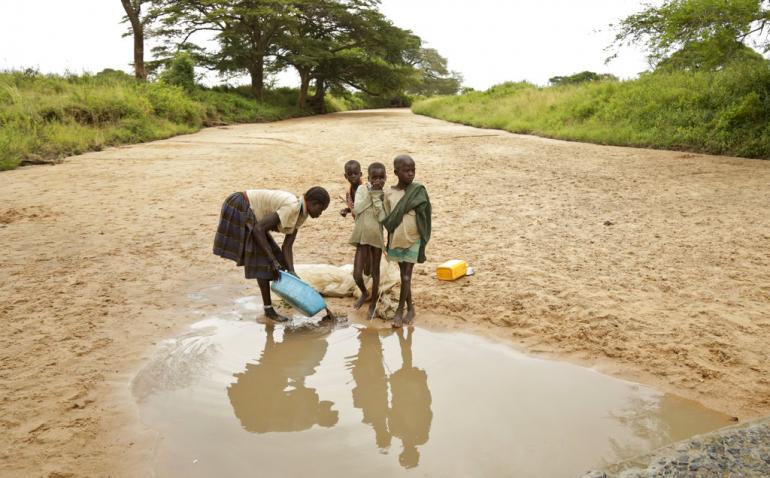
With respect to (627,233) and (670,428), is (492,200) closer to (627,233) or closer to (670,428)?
(627,233)

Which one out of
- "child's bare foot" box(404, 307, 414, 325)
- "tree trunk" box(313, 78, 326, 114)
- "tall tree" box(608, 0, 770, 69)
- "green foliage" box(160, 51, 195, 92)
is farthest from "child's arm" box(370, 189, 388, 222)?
"tree trunk" box(313, 78, 326, 114)

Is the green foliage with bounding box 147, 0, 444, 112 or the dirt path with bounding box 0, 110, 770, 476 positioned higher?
the green foliage with bounding box 147, 0, 444, 112

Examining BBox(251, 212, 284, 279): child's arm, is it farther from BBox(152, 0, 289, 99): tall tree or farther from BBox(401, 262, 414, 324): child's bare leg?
BBox(152, 0, 289, 99): tall tree

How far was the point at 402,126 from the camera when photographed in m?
17.6

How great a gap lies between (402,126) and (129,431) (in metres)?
15.4

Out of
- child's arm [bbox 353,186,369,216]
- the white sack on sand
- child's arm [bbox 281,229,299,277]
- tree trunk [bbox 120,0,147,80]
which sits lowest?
the white sack on sand

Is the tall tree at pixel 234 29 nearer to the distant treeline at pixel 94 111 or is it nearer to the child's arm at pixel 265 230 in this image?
the distant treeline at pixel 94 111

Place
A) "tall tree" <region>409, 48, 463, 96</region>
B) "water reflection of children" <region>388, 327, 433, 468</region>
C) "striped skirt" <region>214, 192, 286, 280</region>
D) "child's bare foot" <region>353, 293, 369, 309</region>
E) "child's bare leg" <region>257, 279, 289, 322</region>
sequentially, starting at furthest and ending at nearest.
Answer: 1. "tall tree" <region>409, 48, 463, 96</region>
2. "child's bare foot" <region>353, 293, 369, 309</region>
3. "child's bare leg" <region>257, 279, 289, 322</region>
4. "striped skirt" <region>214, 192, 286, 280</region>
5. "water reflection of children" <region>388, 327, 433, 468</region>

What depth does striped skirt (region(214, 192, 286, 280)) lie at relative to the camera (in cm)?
426

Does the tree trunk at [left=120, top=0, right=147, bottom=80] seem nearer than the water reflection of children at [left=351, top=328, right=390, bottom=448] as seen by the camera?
No

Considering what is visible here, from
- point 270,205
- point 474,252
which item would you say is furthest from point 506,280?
point 270,205

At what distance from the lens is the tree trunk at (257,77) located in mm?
24547

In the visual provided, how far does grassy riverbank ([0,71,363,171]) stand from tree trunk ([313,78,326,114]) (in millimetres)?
6416

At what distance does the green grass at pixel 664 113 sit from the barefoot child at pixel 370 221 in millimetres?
8609
